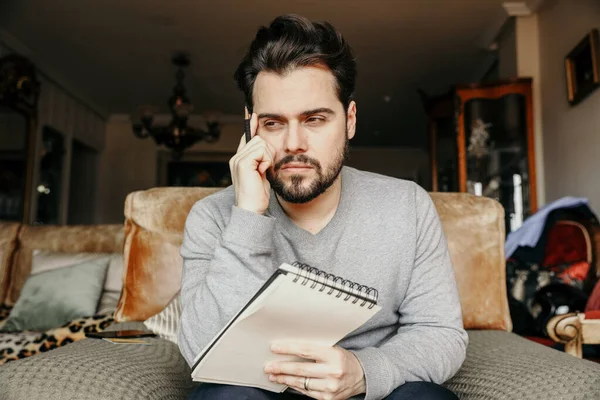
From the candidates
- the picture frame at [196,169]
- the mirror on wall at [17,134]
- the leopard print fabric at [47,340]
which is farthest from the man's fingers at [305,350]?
the picture frame at [196,169]

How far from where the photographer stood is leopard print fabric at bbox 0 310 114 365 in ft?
6.55

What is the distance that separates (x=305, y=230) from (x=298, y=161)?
0.52 ft

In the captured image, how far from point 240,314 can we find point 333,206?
20.2 inches

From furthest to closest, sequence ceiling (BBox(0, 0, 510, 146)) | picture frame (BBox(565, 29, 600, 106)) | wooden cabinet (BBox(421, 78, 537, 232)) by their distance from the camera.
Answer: ceiling (BBox(0, 0, 510, 146)), wooden cabinet (BBox(421, 78, 537, 232)), picture frame (BBox(565, 29, 600, 106))

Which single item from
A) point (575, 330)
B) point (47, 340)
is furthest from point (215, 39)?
point (575, 330)

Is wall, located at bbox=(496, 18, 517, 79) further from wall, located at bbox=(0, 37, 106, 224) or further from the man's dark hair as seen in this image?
wall, located at bbox=(0, 37, 106, 224)

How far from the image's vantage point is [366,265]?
3.84 feet

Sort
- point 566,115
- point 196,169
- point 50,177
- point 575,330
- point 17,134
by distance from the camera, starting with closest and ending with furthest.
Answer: point 575,330 < point 566,115 < point 17,134 < point 50,177 < point 196,169

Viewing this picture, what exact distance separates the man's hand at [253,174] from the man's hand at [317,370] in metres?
0.31

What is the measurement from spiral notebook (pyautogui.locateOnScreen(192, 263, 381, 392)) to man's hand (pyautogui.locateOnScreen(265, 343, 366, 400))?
14 millimetres

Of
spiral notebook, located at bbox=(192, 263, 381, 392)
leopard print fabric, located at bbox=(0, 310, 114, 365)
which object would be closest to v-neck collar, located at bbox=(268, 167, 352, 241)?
spiral notebook, located at bbox=(192, 263, 381, 392)

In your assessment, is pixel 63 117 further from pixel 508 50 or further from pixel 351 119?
pixel 351 119

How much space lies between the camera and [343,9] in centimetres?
421

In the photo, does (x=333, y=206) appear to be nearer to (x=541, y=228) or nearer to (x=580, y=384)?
(x=580, y=384)
